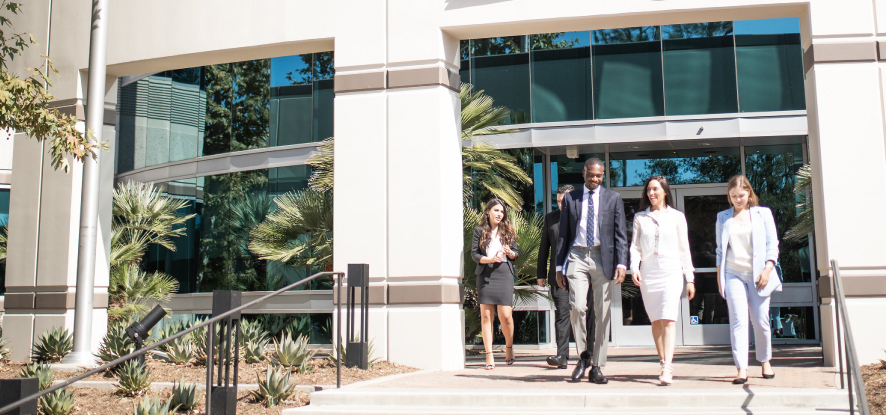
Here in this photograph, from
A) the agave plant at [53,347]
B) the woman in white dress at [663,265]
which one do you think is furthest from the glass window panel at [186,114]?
the woman in white dress at [663,265]

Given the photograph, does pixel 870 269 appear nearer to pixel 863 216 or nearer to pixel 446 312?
pixel 863 216

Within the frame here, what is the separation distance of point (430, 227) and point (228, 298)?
289cm

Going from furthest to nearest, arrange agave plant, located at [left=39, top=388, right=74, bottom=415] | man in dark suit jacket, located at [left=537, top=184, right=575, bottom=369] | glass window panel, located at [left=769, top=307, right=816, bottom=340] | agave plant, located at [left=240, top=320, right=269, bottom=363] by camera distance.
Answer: glass window panel, located at [left=769, top=307, right=816, bottom=340]
man in dark suit jacket, located at [left=537, top=184, right=575, bottom=369]
agave plant, located at [left=240, top=320, right=269, bottom=363]
agave plant, located at [left=39, top=388, right=74, bottom=415]

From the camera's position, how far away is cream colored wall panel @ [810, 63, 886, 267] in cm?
777

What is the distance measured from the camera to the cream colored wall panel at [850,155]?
7.77 meters

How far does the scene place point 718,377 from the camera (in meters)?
7.00

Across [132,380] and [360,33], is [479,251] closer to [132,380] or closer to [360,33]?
[360,33]

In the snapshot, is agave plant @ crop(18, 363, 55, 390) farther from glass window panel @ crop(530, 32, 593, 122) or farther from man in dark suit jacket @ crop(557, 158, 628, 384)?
glass window panel @ crop(530, 32, 593, 122)

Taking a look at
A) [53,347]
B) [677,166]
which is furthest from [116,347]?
[677,166]

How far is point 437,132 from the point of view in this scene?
8.65 meters

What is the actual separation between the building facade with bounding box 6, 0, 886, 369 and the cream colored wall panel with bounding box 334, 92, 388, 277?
22 mm

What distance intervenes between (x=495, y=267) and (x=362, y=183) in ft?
5.75

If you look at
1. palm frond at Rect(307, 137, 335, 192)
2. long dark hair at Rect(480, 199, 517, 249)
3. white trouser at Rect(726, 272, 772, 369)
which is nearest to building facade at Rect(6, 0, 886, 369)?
long dark hair at Rect(480, 199, 517, 249)

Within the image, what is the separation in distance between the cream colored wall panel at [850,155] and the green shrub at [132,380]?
6.61m
